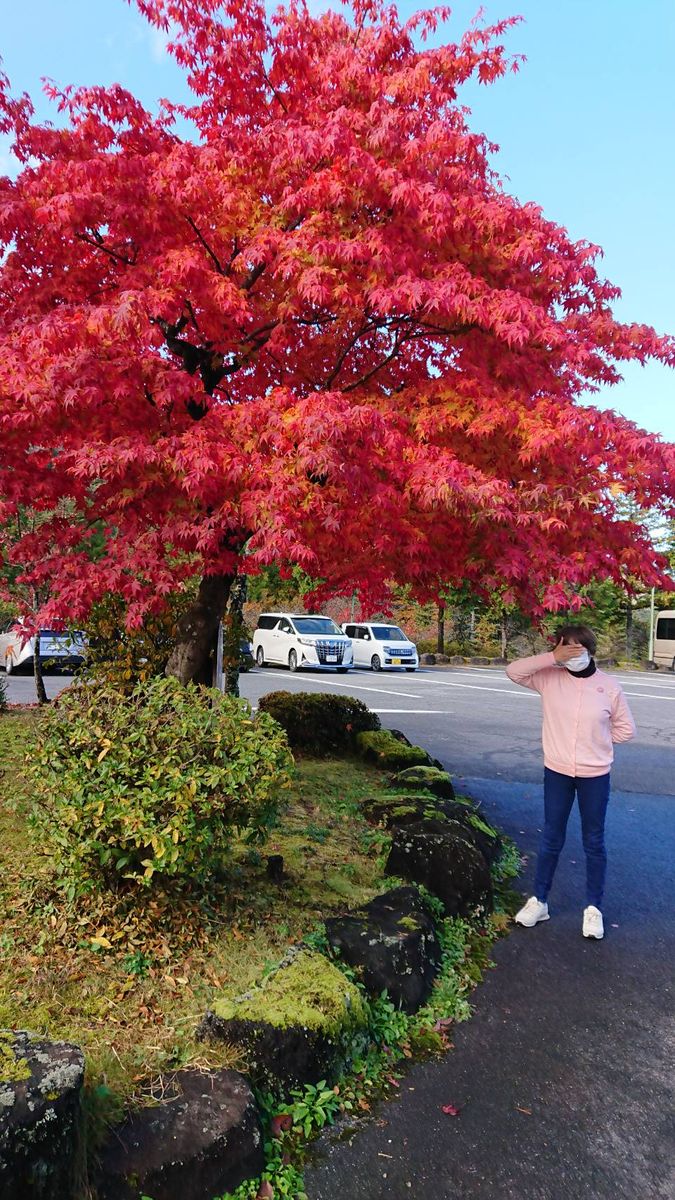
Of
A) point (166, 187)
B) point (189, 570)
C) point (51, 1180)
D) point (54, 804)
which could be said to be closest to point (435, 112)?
point (166, 187)

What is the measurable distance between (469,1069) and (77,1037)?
1472mm

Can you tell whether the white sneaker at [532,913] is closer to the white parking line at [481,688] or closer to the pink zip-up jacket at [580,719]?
the pink zip-up jacket at [580,719]

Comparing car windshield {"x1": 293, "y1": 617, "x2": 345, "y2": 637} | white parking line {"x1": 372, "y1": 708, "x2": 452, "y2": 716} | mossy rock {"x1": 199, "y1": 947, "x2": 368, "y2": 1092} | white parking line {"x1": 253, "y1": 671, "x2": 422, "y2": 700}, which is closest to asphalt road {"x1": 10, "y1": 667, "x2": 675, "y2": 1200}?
mossy rock {"x1": 199, "y1": 947, "x2": 368, "y2": 1092}

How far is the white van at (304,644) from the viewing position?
2411 centimetres

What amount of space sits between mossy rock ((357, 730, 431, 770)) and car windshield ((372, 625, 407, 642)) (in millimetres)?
18429

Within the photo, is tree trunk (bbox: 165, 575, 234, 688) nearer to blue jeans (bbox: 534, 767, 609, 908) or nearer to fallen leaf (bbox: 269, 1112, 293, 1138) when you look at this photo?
blue jeans (bbox: 534, 767, 609, 908)

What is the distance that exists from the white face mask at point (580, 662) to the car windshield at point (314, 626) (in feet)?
67.0

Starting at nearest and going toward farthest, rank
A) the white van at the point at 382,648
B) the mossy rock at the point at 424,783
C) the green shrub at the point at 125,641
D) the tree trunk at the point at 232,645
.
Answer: the mossy rock at the point at 424,783 → the green shrub at the point at 125,641 → the tree trunk at the point at 232,645 → the white van at the point at 382,648

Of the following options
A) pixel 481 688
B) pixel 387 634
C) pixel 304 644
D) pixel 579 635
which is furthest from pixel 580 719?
pixel 387 634

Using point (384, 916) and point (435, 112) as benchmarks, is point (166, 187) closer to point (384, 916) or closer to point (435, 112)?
point (435, 112)

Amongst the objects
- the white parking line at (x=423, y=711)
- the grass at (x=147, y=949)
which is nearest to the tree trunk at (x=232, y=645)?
the grass at (x=147, y=949)

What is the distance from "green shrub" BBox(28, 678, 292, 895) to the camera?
124 inches

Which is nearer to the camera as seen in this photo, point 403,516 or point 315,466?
point 315,466

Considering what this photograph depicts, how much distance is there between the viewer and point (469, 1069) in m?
2.94
